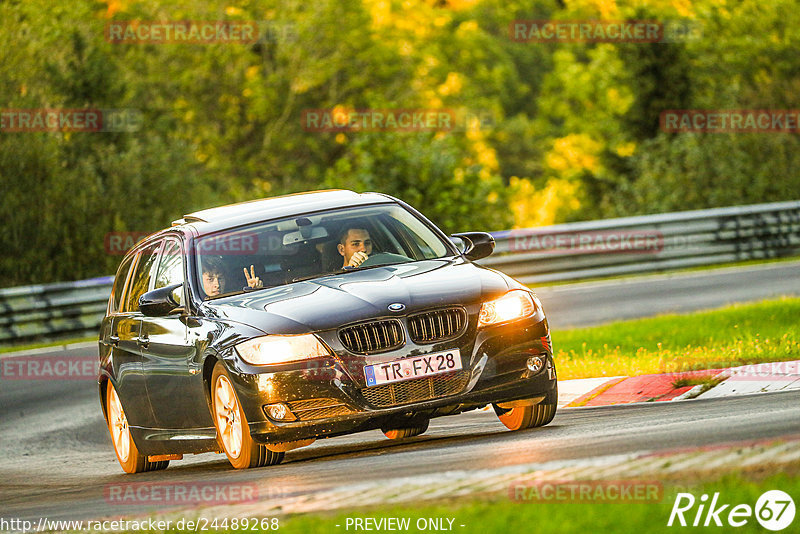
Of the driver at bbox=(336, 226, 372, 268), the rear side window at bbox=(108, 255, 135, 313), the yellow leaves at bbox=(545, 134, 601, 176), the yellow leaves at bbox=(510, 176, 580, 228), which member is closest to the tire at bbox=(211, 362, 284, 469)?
the driver at bbox=(336, 226, 372, 268)

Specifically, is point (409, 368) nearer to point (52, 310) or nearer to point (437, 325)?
point (437, 325)

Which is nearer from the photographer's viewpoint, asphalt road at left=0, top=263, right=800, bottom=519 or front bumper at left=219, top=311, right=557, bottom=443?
asphalt road at left=0, top=263, right=800, bottom=519

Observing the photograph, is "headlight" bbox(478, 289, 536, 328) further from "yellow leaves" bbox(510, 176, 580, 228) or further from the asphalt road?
"yellow leaves" bbox(510, 176, 580, 228)

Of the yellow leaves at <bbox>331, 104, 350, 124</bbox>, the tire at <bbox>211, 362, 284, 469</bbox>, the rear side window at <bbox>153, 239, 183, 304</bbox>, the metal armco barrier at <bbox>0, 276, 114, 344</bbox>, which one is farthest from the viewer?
the yellow leaves at <bbox>331, 104, 350, 124</bbox>

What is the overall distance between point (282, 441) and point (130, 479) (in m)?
2.10

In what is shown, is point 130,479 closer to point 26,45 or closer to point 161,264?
point 161,264

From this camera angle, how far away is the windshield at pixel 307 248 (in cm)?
956

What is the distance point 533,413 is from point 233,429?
1.89 m

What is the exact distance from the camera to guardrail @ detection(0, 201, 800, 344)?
827 inches

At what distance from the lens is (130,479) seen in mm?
10281

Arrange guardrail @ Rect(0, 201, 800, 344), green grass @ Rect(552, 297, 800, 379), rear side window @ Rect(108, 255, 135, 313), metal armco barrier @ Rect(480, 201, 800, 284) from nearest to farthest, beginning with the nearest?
rear side window @ Rect(108, 255, 135, 313) → green grass @ Rect(552, 297, 800, 379) → guardrail @ Rect(0, 201, 800, 344) → metal armco barrier @ Rect(480, 201, 800, 284)

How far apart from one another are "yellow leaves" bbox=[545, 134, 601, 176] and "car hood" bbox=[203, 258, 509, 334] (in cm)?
5240

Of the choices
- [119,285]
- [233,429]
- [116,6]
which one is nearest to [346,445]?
[233,429]

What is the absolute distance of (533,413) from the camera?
31.2 ft
